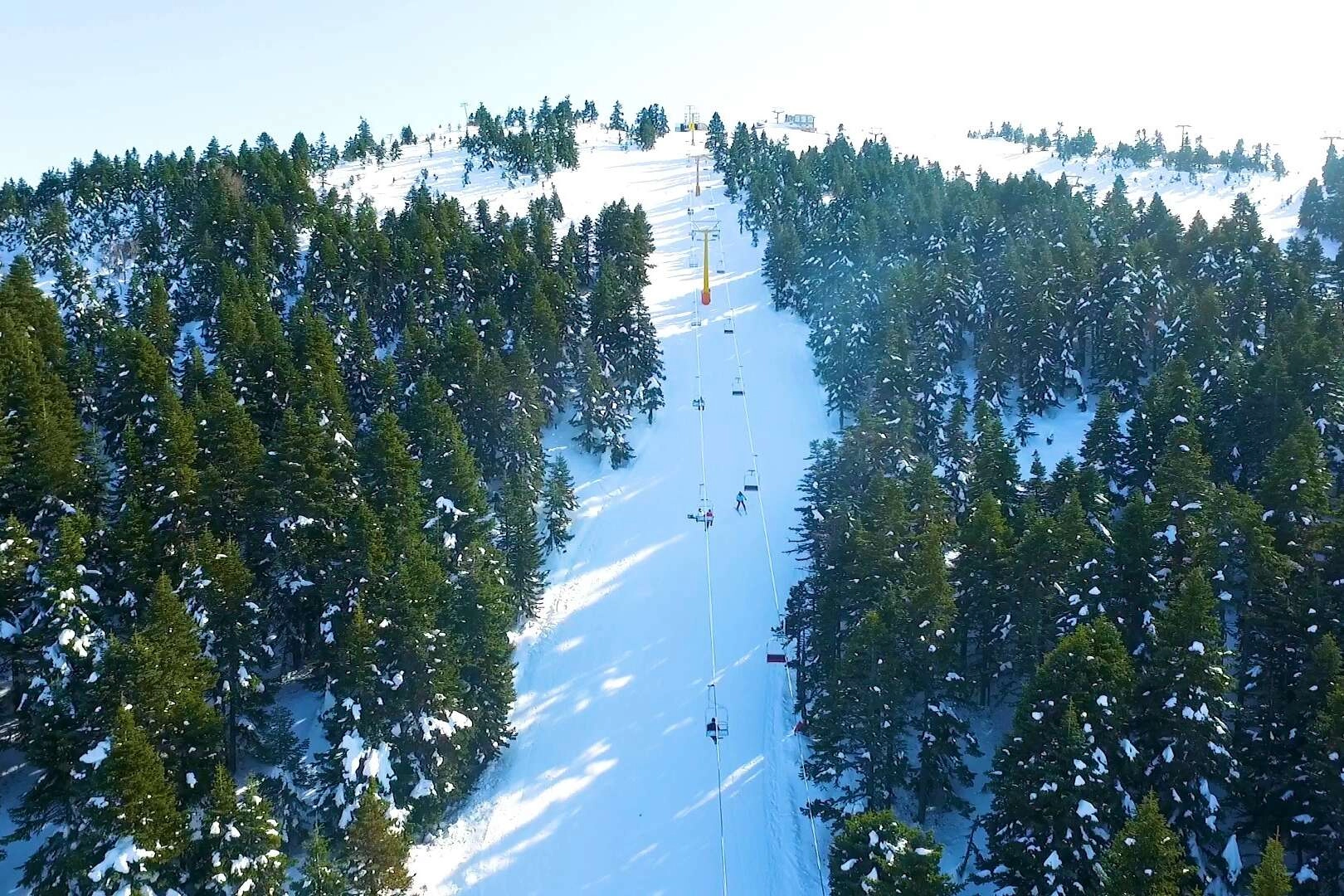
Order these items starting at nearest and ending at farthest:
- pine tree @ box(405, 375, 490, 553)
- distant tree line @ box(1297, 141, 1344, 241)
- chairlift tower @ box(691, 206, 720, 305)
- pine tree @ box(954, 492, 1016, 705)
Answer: pine tree @ box(954, 492, 1016, 705), pine tree @ box(405, 375, 490, 553), chairlift tower @ box(691, 206, 720, 305), distant tree line @ box(1297, 141, 1344, 241)

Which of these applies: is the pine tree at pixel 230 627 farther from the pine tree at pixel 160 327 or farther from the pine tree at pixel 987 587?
the pine tree at pixel 160 327

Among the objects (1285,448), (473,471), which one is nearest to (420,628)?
(473,471)

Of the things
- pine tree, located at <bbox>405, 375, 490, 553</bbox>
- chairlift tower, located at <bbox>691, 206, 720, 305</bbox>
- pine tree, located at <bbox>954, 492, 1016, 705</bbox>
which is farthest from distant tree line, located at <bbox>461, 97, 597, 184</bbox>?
pine tree, located at <bbox>954, 492, 1016, 705</bbox>

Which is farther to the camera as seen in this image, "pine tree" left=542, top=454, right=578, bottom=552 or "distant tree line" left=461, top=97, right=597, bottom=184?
"distant tree line" left=461, top=97, right=597, bottom=184

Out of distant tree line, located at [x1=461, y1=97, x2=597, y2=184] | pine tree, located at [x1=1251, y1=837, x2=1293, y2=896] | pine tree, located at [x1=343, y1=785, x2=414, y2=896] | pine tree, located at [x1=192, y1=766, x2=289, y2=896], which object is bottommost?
pine tree, located at [x1=343, y1=785, x2=414, y2=896]

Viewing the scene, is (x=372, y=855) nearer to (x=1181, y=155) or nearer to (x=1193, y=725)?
(x=1193, y=725)

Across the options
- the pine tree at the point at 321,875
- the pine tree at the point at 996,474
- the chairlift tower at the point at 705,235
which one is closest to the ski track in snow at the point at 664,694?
the pine tree at the point at 321,875

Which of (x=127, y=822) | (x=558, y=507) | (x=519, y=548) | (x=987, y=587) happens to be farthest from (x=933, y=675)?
(x=127, y=822)

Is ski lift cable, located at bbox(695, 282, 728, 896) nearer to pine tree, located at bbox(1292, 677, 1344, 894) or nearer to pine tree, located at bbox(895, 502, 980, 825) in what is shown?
pine tree, located at bbox(895, 502, 980, 825)
